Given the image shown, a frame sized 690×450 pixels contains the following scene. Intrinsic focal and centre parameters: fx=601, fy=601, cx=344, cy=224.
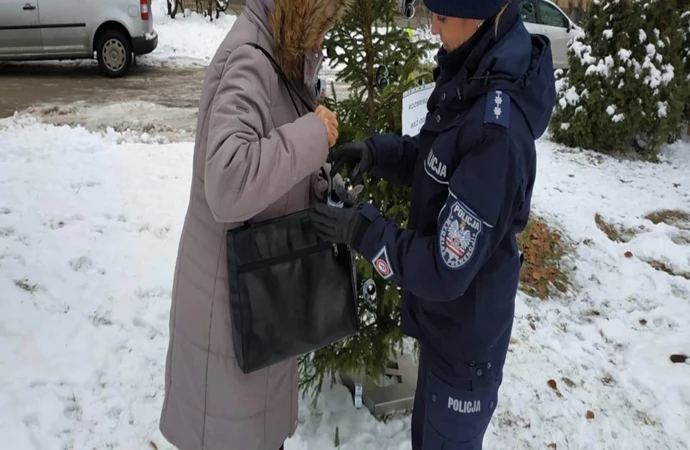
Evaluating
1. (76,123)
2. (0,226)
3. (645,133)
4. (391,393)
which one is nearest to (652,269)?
(391,393)

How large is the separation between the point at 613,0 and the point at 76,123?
6867 mm

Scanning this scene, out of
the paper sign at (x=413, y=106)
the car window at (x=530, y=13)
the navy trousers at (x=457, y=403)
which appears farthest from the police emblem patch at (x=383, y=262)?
the car window at (x=530, y=13)

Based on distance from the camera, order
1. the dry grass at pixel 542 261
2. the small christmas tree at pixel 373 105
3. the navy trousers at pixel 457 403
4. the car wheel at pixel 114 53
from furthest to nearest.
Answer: the car wheel at pixel 114 53, the dry grass at pixel 542 261, the small christmas tree at pixel 373 105, the navy trousers at pixel 457 403

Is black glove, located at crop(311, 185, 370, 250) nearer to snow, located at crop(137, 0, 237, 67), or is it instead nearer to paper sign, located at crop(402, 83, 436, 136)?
paper sign, located at crop(402, 83, 436, 136)

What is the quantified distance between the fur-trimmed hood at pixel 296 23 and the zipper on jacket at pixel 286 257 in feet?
1.67

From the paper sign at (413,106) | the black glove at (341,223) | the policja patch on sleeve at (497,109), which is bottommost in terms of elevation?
the black glove at (341,223)

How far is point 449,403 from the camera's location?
191 cm

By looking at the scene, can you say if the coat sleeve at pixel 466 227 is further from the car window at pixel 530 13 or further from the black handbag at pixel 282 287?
the car window at pixel 530 13

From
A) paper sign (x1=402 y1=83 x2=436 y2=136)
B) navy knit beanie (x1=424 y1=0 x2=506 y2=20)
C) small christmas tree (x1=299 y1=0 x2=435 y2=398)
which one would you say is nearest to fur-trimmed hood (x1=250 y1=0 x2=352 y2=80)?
navy knit beanie (x1=424 y1=0 x2=506 y2=20)

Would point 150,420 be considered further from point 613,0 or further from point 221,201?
point 613,0

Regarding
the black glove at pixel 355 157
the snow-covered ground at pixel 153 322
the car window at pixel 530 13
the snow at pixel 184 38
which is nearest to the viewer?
the black glove at pixel 355 157

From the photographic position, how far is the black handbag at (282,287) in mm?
1704

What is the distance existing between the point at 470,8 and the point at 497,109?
0.28 meters

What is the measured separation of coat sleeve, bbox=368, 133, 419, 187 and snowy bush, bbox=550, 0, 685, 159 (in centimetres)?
636
